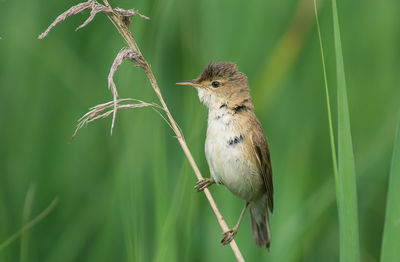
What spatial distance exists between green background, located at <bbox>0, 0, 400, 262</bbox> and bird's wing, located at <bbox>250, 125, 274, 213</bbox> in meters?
0.06

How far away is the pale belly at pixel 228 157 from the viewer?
3207 mm

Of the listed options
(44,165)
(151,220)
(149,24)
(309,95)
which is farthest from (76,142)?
(309,95)

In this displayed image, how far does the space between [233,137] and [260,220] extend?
774mm

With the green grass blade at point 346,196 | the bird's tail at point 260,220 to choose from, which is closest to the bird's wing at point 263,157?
the bird's tail at point 260,220

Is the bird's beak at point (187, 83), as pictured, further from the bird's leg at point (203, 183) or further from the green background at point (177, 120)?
the bird's leg at point (203, 183)

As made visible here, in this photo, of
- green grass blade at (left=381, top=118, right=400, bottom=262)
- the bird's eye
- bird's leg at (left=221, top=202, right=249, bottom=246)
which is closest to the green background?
bird's leg at (left=221, top=202, right=249, bottom=246)

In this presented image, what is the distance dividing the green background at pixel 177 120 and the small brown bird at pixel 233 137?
0.09 metres

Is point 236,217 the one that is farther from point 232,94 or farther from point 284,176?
point 232,94

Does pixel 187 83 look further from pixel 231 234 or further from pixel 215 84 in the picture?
pixel 231 234

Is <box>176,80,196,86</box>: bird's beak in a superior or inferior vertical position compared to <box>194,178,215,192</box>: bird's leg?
superior

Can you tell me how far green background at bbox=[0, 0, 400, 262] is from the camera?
10.8 feet

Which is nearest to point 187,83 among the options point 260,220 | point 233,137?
point 233,137

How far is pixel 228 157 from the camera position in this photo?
10.6 ft

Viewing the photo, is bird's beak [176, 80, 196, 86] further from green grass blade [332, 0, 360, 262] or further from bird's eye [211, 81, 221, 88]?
green grass blade [332, 0, 360, 262]
